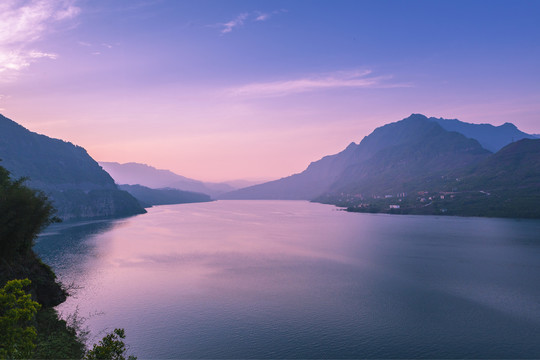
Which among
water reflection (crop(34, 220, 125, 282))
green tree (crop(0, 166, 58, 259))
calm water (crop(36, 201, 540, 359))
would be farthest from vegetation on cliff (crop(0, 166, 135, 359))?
water reflection (crop(34, 220, 125, 282))

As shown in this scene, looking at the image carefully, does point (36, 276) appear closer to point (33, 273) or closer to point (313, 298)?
point (33, 273)

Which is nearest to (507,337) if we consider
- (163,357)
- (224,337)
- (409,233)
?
(224,337)

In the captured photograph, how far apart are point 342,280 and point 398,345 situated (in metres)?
30.7

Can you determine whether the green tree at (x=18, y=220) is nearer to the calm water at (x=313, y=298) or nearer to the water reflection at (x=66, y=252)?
the calm water at (x=313, y=298)

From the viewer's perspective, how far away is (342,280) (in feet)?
234

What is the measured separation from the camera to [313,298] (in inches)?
2320

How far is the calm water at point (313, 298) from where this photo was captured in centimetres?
4112

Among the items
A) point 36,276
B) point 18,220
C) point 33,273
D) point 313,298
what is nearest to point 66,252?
point 36,276

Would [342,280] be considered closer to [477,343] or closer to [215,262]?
[477,343]

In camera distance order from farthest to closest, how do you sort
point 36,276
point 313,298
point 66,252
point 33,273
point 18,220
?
point 66,252
point 313,298
point 36,276
point 33,273
point 18,220

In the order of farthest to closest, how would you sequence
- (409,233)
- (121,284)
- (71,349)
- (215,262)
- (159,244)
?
(409,233) < (159,244) < (215,262) < (121,284) < (71,349)

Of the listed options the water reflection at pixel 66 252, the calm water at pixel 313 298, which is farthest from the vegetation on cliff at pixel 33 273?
the water reflection at pixel 66 252

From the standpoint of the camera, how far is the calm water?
1619 inches

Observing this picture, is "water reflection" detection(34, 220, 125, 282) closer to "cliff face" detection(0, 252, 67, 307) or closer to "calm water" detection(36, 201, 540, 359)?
"calm water" detection(36, 201, 540, 359)
